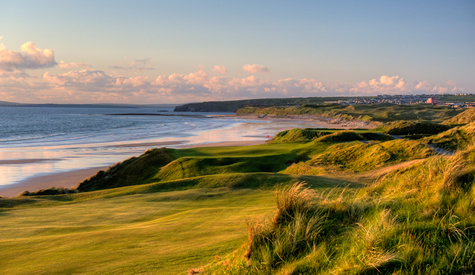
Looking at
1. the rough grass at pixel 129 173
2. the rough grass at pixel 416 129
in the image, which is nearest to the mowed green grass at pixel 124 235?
the rough grass at pixel 129 173

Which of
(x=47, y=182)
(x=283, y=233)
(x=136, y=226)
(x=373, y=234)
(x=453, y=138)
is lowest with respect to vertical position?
(x=47, y=182)

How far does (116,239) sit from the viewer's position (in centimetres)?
938

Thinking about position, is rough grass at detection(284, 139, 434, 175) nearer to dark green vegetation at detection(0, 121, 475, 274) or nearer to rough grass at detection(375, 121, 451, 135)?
dark green vegetation at detection(0, 121, 475, 274)

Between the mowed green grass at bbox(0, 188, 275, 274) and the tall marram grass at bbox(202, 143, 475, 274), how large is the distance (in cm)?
172

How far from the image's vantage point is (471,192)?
5.66m

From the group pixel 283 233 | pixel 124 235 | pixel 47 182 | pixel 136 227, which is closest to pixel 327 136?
pixel 47 182

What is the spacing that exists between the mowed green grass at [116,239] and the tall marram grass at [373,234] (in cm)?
172

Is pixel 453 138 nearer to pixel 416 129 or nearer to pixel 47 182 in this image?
pixel 416 129

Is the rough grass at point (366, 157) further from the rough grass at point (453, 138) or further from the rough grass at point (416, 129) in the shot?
the rough grass at point (416, 129)

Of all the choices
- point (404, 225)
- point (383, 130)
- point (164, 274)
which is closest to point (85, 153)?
point (383, 130)

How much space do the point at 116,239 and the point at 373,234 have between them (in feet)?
23.1

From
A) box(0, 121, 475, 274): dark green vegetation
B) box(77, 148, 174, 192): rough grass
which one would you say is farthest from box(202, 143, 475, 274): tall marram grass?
box(77, 148, 174, 192): rough grass

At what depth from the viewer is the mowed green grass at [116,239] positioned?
24.1ft

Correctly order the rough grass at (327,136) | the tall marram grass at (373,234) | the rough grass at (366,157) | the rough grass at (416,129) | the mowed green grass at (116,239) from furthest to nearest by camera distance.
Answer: the rough grass at (416,129) < the rough grass at (327,136) < the rough grass at (366,157) < the mowed green grass at (116,239) < the tall marram grass at (373,234)
